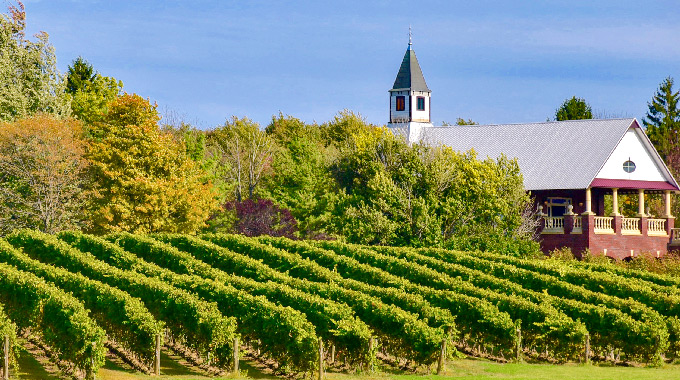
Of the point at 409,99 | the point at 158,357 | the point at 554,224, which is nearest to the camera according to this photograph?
the point at 158,357

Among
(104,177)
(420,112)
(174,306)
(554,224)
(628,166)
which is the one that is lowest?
(174,306)

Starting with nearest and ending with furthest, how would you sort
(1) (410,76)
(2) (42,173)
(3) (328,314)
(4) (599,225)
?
(3) (328,314), (2) (42,173), (4) (599,225), (1) (410,76)

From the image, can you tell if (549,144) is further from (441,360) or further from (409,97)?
(441,360)

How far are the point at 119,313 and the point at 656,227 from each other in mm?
42159

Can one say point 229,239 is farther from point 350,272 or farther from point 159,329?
point 159,329

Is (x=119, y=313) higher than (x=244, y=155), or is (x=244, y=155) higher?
(x=244, y=155)

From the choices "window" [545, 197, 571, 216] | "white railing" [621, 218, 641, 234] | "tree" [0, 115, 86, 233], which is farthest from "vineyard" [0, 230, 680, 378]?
"window" [545, 197, 571, 216]

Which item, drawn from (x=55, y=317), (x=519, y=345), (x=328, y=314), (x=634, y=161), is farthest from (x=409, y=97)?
(x=55, y=317)

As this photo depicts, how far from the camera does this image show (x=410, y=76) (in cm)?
8725

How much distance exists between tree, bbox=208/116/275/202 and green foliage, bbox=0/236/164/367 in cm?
3507

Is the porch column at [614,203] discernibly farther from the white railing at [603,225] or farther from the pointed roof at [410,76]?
the pointed roof at [410,76]

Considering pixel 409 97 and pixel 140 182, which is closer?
pixel 140 182

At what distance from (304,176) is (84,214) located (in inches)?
614

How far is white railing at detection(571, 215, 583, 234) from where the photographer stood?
203 feet
